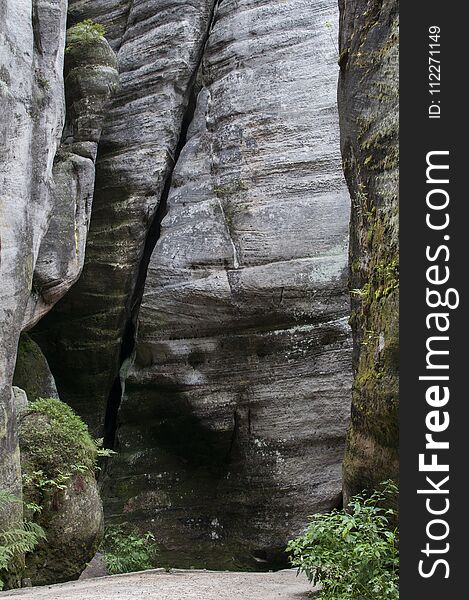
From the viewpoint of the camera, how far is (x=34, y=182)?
13.3 meters

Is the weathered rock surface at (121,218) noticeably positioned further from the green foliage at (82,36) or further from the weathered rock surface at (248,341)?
the green foliage at (82,36)

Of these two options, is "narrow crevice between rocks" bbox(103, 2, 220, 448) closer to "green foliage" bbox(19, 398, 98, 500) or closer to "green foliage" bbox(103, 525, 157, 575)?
"green foliage" bbox(103, 525, 157, 575)

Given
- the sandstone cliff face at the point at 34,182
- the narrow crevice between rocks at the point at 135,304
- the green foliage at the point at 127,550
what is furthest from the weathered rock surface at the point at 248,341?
the sandstone cliff face at the point at 34,182

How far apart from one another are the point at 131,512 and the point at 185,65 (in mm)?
9654

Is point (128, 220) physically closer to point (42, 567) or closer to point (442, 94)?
point (42, 567)

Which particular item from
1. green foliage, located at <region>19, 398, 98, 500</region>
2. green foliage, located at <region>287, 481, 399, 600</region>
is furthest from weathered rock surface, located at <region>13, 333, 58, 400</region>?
green foliage, located at <region>287, 481, 399, 600</region>

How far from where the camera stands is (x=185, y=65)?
59.7 ft

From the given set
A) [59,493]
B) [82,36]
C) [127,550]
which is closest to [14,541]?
[59,493]

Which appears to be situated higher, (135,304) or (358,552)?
(135,304)

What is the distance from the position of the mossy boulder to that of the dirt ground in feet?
4.70

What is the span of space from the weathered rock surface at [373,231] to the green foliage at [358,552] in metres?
0.47

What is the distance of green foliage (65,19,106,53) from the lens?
1631cm

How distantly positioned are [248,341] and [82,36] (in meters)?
6.95

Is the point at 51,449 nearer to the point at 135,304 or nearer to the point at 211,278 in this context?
the point at 211,278
